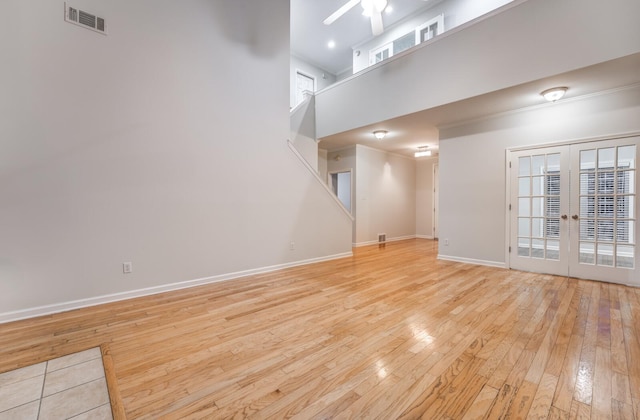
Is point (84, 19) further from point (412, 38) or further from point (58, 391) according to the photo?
point (412, 38)

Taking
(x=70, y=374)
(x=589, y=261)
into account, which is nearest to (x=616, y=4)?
(x=589, y=261)

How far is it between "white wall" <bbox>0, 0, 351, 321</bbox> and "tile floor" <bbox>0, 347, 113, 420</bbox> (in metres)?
1.31

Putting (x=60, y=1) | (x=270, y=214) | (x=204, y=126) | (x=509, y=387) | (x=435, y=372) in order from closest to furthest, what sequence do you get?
(x=509, y=387), (x=435, y=372), (x=60, y=1), (x=204, y=126), (x=270, y=214)

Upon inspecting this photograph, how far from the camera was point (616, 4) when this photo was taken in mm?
2959

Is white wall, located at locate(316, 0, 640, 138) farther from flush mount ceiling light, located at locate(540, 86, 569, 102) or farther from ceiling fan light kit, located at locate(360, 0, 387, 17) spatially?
ceiling fan light kit, located at locate(360, 0, 387, 17)

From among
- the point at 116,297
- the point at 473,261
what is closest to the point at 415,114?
the point at 473,261

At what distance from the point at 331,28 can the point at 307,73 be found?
166 centimetres

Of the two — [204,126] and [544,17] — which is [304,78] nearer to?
[204,126]

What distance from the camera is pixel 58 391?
5.35 ft

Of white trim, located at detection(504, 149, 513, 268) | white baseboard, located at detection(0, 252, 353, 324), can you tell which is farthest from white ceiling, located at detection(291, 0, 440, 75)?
white baseboard, located at detection(0, 252, 353, 324)

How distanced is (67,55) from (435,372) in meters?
4.60

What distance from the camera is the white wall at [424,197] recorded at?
28.7ft

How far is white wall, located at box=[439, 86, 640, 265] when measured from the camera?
381 centimetres

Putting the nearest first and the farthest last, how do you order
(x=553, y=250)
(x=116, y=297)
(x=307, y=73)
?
(x=116, y=297)
(x=553, y=250)
(x=307, y=73)
